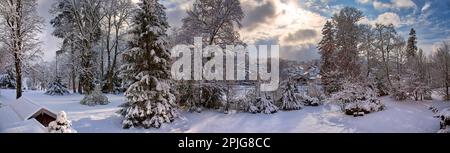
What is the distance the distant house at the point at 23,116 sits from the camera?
314 centimetres

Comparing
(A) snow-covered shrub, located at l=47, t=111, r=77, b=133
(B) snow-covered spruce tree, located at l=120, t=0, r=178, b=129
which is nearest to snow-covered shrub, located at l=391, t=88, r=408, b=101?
(B) snow-covered spruce tree, located at l=120, t=0, r=178, b=129

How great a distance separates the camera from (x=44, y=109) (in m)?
4.70

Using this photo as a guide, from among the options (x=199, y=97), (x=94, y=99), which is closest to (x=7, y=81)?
(x=94, y=99)

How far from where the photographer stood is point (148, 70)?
22.7 ft

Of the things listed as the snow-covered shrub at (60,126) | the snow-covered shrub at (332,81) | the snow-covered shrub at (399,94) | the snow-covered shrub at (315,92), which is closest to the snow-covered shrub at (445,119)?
the snow-covered shrub at (399,94)

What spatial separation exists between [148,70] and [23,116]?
3093mm

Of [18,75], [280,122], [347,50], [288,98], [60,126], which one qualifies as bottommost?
[280,122]

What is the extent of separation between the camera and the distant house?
10.3 ft

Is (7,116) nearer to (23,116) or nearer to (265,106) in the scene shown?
(23,116)

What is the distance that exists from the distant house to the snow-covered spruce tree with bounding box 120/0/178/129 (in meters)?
2.05

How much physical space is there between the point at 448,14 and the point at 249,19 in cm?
244

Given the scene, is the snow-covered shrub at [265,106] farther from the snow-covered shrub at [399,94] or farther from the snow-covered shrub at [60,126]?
the snow-covered shrub at [60,126]

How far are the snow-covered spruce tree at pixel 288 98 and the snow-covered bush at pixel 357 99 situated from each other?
1077mm
